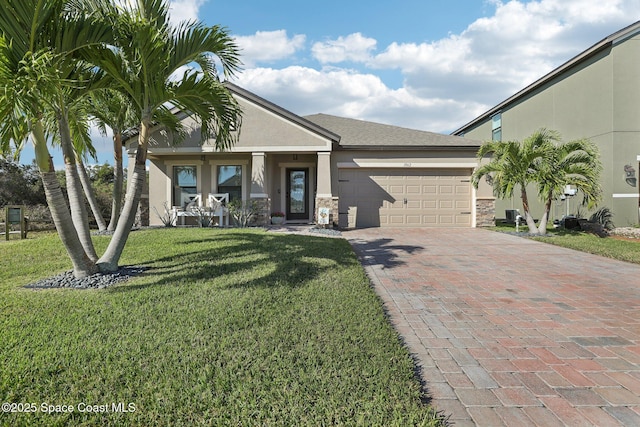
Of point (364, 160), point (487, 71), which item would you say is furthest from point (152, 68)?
point (487, 71)

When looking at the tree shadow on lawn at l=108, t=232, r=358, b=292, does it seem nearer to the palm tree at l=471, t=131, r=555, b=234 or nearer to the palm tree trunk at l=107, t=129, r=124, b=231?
the palm tree trunk at l=107, t=129, r=124, b=231

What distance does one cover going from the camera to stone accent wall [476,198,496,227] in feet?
44.5

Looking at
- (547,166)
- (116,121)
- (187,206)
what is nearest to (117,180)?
(116,121)

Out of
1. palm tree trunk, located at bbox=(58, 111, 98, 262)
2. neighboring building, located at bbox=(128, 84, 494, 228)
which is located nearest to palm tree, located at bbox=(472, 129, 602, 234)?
neighboring building, located at bbox=(128, 84, 494, 228)

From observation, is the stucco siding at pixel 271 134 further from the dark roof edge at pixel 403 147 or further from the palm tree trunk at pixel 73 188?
the palm tree trunk at pixel 73 188

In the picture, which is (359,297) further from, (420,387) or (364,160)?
(364,160)

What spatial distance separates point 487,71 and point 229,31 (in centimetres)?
1654

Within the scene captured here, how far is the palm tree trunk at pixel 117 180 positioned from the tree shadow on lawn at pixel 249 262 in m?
2.78

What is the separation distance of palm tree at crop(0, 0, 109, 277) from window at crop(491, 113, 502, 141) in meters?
20.2

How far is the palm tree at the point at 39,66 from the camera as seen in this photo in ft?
12.1

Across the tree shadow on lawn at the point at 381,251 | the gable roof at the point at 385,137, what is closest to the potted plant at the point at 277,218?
the gable roof at the point at 385,137

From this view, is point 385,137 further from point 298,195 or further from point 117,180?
point 117,180

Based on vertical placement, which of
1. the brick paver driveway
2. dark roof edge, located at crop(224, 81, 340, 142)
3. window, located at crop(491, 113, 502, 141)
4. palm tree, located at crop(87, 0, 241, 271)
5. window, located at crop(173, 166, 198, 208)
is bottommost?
the brick paver driveway

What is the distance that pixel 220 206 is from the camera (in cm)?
1284
